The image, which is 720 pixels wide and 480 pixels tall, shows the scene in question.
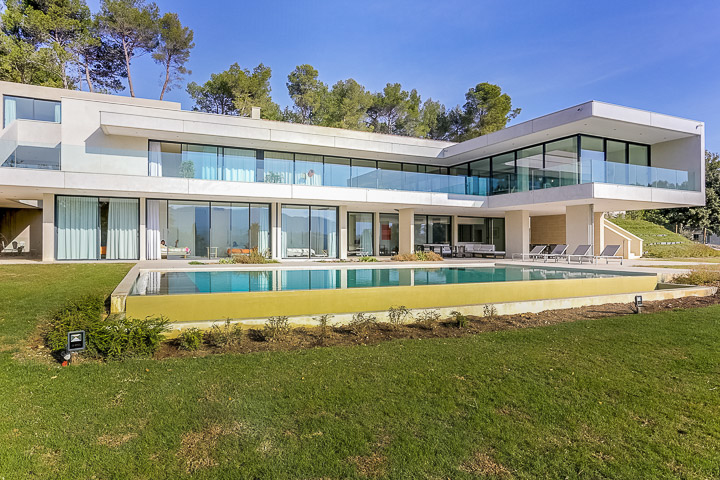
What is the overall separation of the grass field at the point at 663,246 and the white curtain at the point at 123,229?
95.1ft

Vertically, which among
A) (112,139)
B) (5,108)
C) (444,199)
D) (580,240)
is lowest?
(580,240)

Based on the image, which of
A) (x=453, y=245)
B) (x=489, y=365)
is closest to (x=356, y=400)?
(x=489, y=365)

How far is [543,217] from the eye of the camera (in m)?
27.5

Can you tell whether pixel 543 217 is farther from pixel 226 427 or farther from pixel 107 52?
pixel 107 52

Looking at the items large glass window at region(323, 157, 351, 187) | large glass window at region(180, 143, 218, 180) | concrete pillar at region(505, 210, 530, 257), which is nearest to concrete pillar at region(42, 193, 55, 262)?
large glass window at region(180, 143, 218, 180)

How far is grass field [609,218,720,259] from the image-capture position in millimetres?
25422

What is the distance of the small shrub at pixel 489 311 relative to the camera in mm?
8125

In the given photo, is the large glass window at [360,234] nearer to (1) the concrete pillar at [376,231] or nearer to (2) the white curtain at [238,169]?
(1) the concrete pillar at [376,231]

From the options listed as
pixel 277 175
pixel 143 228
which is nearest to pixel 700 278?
pixel 277 175

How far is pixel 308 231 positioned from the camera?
2189 centimetres

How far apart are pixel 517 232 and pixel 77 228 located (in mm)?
22037

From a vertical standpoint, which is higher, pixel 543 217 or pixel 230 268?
pixel 543 217

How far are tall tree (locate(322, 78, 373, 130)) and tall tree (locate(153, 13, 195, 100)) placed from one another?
1202 cm

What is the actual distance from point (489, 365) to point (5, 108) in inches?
978
